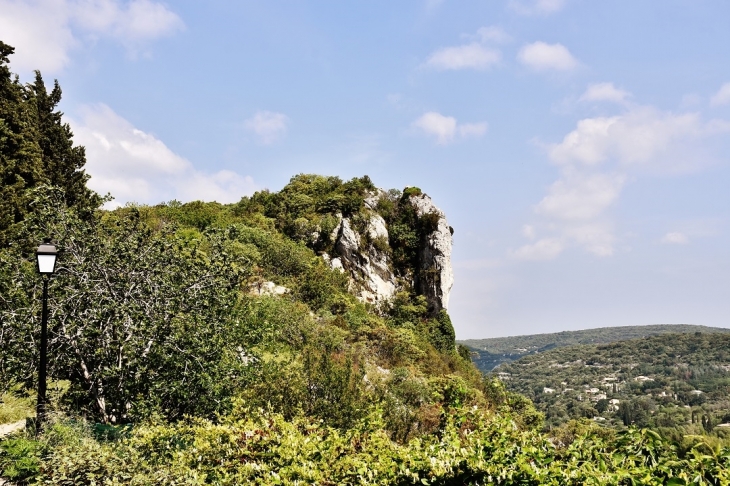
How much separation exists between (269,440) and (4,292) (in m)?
6.72

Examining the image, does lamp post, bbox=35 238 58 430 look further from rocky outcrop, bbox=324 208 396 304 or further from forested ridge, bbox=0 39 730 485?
rocky outcrop, bbox=324 208 396 304

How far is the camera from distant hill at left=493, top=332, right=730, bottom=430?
9675cm

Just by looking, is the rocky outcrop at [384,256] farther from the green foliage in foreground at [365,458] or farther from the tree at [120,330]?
the green foliage in foreground at [365,458]

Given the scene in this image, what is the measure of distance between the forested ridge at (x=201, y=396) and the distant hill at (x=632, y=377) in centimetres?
7807

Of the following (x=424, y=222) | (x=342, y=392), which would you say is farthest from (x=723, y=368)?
(x=342, y=392)

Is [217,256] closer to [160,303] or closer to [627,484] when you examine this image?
[160,303]

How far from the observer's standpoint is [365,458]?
13.1ft

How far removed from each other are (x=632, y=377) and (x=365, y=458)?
163 meters

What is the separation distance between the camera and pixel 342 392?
27.6 feet

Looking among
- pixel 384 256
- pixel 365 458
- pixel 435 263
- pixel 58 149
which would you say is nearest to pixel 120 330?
pixel 365 458

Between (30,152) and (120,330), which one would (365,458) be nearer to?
(120,330)

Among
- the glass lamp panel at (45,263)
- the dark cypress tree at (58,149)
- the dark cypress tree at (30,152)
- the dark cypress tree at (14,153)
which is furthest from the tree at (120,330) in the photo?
the dark cypress tree at (58,149)

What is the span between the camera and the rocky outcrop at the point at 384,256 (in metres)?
29.0

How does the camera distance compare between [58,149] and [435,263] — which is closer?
[58,149]
